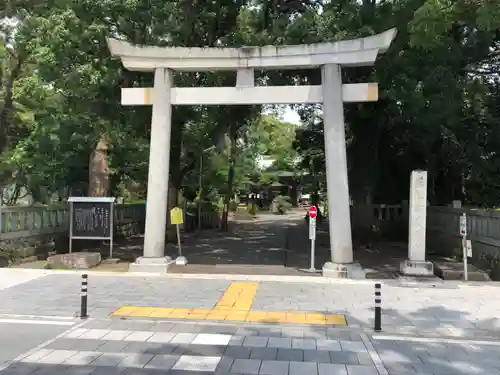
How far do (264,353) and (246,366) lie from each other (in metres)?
0.60

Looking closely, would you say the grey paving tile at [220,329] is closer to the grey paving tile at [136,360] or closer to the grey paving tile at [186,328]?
the grey paving tile at [186,328]

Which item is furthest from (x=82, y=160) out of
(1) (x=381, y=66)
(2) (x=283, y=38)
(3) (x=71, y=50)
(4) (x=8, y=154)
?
(1) (x=381, y=66)

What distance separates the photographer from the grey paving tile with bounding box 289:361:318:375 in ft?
20.0

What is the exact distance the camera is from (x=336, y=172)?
45.0 ft

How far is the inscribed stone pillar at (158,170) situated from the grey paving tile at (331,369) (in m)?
8.37

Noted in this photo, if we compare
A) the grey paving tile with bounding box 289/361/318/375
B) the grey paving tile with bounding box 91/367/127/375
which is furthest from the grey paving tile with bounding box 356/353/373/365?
the grey paving tile with bounding box 91/367/127/375

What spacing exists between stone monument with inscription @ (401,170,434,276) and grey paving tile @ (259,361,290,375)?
7.24m

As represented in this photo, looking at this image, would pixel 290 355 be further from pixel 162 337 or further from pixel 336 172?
pixel 336 172

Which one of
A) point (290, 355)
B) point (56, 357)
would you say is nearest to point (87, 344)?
point (56, 357)

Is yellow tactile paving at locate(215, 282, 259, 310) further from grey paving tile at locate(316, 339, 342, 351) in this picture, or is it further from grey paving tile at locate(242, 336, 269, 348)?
grey paving tile at locate(316, 339, 342, 351)

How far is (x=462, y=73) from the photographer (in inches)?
688

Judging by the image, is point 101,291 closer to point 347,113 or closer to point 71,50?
point 71,50

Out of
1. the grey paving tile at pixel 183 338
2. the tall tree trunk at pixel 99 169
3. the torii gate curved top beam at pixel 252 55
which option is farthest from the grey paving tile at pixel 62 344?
the tall tree trunk at pixel 99 169

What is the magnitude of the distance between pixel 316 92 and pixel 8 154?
15179mm
